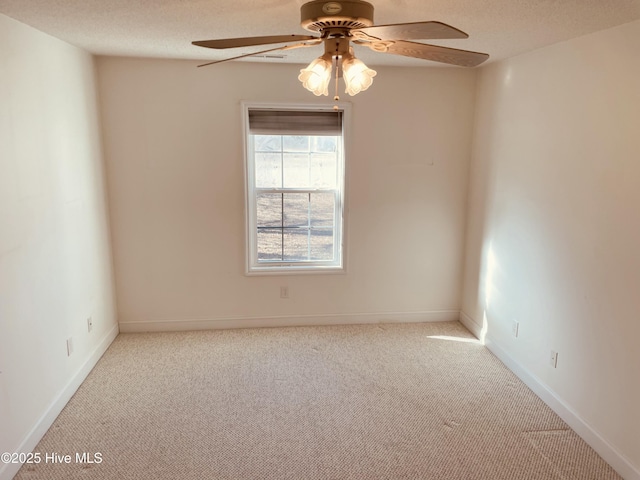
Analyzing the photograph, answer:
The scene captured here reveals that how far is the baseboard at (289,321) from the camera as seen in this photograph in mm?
3955

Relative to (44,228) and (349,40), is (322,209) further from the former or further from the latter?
(349,40)

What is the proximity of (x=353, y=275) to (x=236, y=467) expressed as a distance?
2.09 meters

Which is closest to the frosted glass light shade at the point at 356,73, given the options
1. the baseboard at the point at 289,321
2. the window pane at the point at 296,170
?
the window pane at the point at 296,170

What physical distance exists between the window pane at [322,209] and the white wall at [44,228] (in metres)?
1.73

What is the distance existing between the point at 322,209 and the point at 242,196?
Result: 0.72 m

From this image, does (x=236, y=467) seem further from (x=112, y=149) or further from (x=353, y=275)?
(x=112, y=149)

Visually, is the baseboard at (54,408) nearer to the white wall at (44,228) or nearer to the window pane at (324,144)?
the white wall at (44,228)

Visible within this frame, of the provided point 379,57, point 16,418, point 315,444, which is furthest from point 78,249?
point 379,57

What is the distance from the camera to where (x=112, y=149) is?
3.60 metres

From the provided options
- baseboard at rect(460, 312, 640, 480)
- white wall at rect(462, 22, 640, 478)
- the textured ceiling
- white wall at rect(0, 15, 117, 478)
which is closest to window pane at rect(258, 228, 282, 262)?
white wall at rect(0, 15, 117, 478)

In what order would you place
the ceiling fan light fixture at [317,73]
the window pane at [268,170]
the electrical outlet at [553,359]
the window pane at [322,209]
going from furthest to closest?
the window pane at [322,209]
the window pane at [268,170]
the electrical outlet at [553,359]
the ceiling fan light fixture at [317,73]

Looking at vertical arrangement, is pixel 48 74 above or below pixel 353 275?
above

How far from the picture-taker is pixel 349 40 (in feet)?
5.48

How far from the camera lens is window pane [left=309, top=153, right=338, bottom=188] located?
3941 mm
